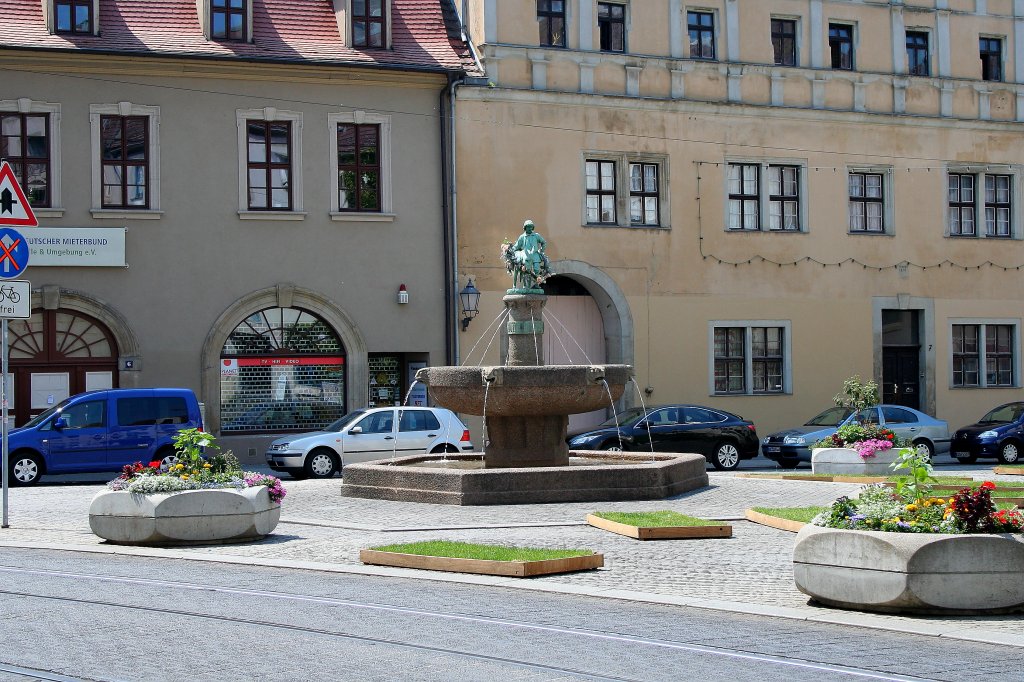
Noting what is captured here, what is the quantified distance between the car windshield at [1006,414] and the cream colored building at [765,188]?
425 centimetres

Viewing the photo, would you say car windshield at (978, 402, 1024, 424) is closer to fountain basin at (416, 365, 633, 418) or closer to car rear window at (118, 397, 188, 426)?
fountain basin at (416, 365, 633, 418)

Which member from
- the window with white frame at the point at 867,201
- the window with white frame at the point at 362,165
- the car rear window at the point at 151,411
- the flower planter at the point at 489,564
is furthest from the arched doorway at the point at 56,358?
the window with white frame at the point at 867,201

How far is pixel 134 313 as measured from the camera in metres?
29.4

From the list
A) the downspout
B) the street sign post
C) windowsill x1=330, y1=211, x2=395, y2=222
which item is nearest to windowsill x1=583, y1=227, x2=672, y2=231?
the downspout

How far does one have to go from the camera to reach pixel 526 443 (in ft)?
64.3

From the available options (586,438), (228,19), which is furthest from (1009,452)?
(228,19)

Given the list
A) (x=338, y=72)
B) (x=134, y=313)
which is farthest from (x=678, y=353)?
(x=134, y=313)

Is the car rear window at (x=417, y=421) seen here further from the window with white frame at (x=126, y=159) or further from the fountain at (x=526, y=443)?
the window with white frame at (x=126, y=159)

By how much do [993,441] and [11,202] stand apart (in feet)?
70.7

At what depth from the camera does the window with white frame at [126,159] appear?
29.2 meters

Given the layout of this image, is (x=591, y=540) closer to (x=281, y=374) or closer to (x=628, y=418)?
(x=628, y=418)

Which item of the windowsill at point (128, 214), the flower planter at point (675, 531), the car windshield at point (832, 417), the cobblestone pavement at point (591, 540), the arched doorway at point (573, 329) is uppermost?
the windowsill at point (128, 214)

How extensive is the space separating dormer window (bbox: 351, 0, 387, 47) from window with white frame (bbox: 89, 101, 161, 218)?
4.82m

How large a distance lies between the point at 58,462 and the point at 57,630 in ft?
53.3
